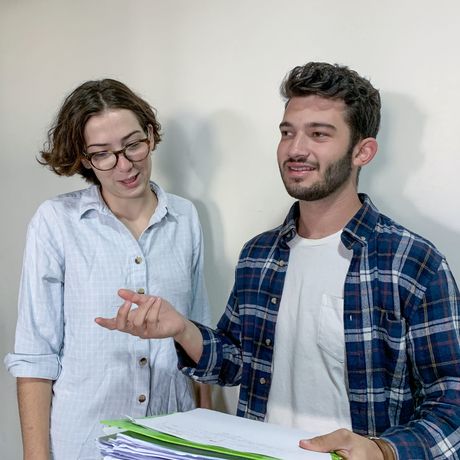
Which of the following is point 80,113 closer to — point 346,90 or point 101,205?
point 101,205

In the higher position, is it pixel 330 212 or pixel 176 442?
pixel 330 212

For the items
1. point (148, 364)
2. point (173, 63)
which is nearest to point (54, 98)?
point (173, 63)

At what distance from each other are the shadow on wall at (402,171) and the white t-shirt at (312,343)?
10.4 inches

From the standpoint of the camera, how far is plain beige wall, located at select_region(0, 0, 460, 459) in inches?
56.1

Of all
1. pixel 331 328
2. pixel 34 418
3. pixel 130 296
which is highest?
pixel 130 296

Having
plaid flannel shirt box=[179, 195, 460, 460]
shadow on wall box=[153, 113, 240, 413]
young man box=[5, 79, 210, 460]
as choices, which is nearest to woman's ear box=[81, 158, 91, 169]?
young man box=[5, 79, 210, 460]

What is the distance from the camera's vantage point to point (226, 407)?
185 centimetres

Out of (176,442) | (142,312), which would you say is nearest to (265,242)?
(142,312)

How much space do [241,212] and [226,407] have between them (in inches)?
24.0

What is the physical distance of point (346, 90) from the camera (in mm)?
1291

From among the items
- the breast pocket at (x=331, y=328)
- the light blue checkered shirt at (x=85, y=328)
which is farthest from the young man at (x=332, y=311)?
the light blue checkered shirt at (x=85, y=328)

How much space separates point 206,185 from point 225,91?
0.29 meters

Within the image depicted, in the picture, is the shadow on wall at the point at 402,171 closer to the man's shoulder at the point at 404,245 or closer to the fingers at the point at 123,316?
the man's shoulder at the point at 404,245

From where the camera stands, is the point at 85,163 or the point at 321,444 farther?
the point at 85,163
